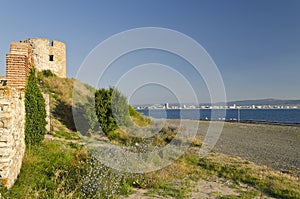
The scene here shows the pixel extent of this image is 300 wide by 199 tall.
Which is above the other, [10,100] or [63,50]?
[63,50]

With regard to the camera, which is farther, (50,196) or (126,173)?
(126,173)

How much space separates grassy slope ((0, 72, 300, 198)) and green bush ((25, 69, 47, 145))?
1.19 feet

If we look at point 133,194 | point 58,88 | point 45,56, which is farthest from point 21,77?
point 45,56

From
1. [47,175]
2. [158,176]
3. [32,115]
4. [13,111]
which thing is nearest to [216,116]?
[158,176]

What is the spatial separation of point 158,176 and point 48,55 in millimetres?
24120

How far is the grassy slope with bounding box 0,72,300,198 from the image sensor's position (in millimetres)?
4453

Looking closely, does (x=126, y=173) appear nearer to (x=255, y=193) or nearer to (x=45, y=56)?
(x=255, y=193)

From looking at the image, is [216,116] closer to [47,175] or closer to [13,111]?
[47,175]

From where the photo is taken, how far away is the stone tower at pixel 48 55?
24.8m

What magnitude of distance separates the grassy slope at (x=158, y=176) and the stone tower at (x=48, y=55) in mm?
19696

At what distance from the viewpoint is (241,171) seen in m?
6.82

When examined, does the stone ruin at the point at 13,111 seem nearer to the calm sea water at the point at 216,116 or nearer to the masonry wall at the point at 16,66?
the masonry wall at the point at 16,66

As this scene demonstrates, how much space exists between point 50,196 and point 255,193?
4495 mm

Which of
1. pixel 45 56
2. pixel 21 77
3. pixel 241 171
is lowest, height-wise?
pixel 241 171
